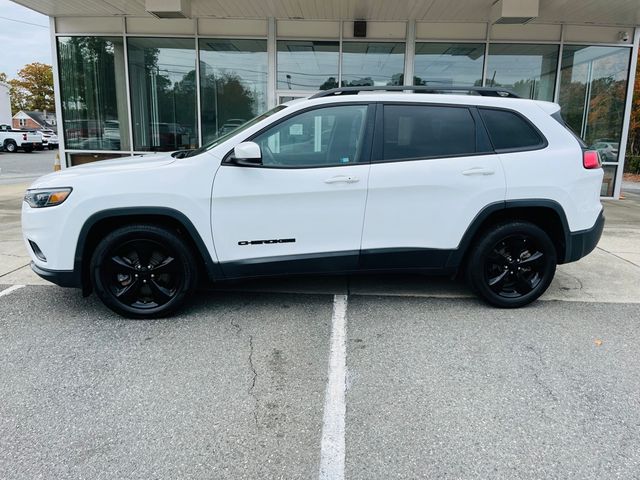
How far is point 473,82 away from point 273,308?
887 cm

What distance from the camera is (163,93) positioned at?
1151cm

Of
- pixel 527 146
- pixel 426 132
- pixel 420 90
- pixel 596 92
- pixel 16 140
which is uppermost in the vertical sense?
pixel 596 92

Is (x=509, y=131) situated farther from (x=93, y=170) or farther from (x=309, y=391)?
(x=93, y=170)

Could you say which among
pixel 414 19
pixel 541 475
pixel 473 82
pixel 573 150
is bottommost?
pixel 541 475

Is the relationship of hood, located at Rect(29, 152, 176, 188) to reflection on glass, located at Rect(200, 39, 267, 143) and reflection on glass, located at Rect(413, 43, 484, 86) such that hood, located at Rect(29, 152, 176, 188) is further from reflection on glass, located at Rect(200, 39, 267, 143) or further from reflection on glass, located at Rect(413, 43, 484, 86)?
reflection on glass, located at Rect(413, 43, 484, 86)

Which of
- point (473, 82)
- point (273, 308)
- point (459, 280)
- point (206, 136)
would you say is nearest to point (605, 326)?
point (459, 280)

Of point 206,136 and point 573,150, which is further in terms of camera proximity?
point 206,136

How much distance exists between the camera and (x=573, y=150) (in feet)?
14.5

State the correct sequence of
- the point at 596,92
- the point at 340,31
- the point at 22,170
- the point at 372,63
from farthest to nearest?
the point at 22,170 → the point at 596,92 → the point at 372,63 → the point at 340,31

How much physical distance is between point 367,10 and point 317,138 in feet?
22.6

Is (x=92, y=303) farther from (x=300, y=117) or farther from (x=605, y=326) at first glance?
(x=605, y=326)

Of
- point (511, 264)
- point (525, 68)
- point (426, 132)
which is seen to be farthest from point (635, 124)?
point (426, 132)

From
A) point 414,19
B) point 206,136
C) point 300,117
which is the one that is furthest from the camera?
point 206,136

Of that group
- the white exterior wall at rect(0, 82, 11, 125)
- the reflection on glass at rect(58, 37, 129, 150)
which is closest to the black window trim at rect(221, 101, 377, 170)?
the reflection on glass at rect(58, 37, 129, 150)
